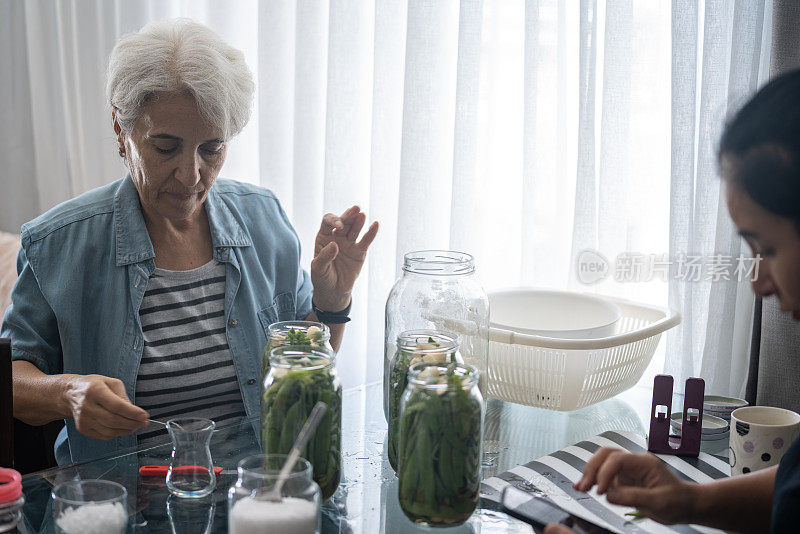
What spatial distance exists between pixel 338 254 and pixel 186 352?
1.10 feet

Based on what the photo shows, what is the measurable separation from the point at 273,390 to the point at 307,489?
0.18 meters

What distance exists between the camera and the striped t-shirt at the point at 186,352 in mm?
1452

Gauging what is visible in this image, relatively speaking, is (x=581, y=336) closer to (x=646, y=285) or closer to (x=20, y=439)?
(x=646, y=285)

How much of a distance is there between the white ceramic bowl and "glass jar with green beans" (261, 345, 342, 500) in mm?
664

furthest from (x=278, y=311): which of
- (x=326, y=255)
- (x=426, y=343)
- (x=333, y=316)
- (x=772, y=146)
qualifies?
(x=772, y=146)

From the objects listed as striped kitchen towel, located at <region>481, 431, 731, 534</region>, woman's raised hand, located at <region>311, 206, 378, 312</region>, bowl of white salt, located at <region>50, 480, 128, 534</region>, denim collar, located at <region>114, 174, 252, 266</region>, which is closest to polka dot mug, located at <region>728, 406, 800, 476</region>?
striped kitchen towel, located at <region>481, 431, 731, 534</region>

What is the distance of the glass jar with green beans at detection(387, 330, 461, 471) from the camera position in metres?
1.01

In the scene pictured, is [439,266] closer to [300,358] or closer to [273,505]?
[300,358]

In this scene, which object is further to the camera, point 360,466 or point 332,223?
point 332,223

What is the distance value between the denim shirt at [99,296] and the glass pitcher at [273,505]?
0.64 m

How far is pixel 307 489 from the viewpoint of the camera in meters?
0.80

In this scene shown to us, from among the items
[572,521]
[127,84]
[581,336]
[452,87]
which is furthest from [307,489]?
[452,87]

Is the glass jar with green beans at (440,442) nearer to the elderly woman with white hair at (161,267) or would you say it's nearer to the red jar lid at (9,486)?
the red jar lid at (9,486)

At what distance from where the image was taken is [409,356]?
1021 mm
